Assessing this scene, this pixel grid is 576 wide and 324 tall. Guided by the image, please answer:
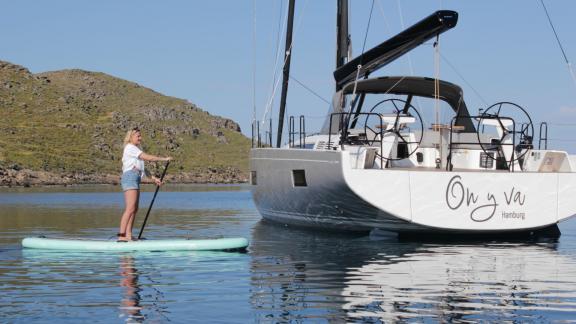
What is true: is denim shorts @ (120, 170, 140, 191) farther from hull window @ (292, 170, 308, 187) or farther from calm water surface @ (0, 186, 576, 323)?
hull window @ (292, 170, 308, 187)

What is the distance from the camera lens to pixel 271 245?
54.3 ft

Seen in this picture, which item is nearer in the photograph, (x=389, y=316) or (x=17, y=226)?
(x=389, y=316)

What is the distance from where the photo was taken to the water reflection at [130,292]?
8.91 m

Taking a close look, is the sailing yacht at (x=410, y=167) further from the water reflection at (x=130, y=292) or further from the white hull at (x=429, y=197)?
the water reflection at (x=130, y=292)

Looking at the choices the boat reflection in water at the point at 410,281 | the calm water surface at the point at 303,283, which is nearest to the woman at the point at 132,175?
the calm water surface at the point at 303,283

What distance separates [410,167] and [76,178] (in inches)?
4207

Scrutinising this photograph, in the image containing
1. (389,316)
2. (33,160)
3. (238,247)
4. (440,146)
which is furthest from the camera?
(33,160)

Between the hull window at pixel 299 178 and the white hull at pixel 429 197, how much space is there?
0.28 feet

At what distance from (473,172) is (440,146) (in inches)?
90.5

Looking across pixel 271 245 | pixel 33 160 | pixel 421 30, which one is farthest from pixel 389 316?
pixel 33 160

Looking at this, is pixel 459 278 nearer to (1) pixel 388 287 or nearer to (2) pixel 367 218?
(1) pixel 388 287

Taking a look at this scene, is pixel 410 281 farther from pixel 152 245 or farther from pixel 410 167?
pixel 410 167

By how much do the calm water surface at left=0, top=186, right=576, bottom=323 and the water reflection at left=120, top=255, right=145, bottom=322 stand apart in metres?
0.01

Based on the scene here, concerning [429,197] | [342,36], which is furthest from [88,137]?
[429,197]
